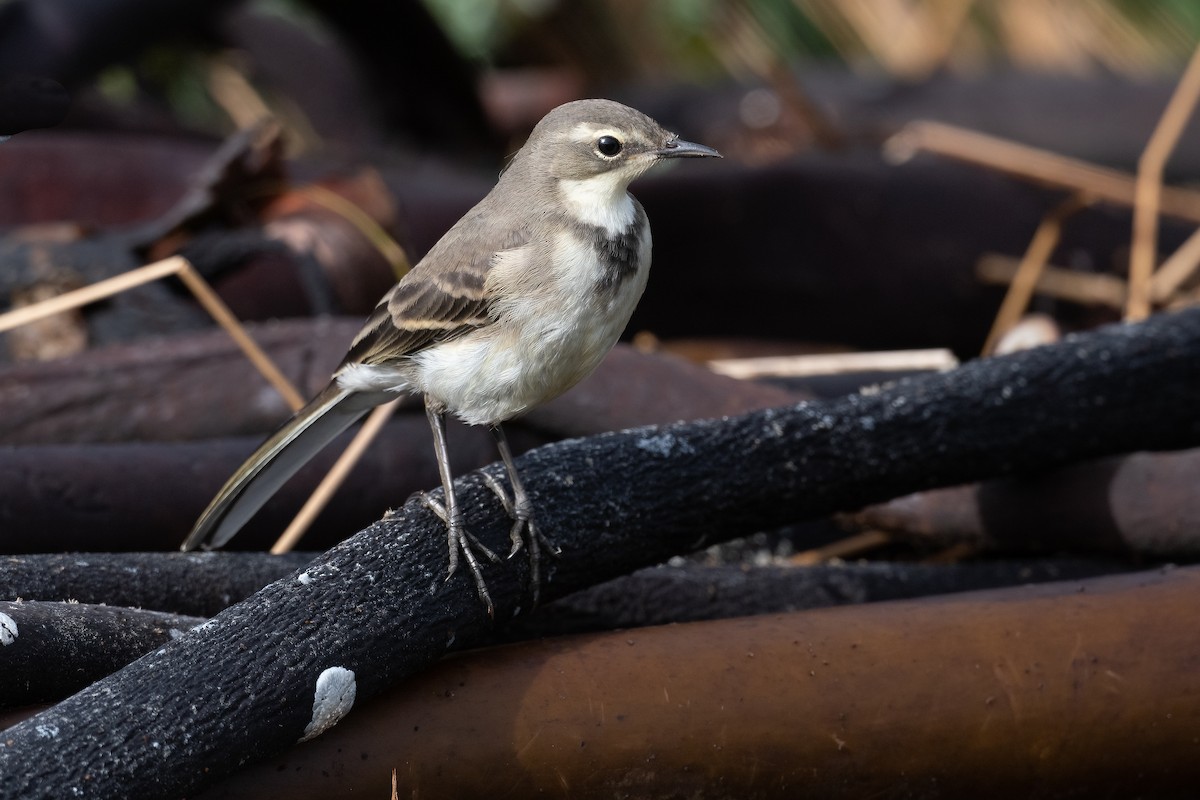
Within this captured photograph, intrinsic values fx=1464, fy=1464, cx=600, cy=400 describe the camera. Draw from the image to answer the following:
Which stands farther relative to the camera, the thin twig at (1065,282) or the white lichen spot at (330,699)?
the thin twig at (1065,282)

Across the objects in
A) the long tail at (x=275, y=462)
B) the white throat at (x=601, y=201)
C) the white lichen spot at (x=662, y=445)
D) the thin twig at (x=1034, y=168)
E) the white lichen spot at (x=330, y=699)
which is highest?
the thin twig at (x=1034, y=168)

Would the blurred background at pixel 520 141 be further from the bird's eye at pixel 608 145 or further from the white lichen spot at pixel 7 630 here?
the bird's eye at pixel 608 145

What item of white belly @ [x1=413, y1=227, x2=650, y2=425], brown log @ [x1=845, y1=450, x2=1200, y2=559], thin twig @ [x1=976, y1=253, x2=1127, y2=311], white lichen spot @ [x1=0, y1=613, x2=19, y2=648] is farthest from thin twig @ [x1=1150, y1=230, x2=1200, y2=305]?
white lichen spot @ [x1=0, y1=613, x2=19, y2=648]

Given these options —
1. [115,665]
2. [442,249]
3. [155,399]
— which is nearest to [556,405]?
[442,249]

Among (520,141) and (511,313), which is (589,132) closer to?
(511,313)

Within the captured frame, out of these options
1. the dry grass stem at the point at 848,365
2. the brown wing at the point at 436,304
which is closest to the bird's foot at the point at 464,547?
the brown wing at the point at 436,304

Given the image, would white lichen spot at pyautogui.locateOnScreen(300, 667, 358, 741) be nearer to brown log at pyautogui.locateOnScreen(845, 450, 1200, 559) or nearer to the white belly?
the white belly
